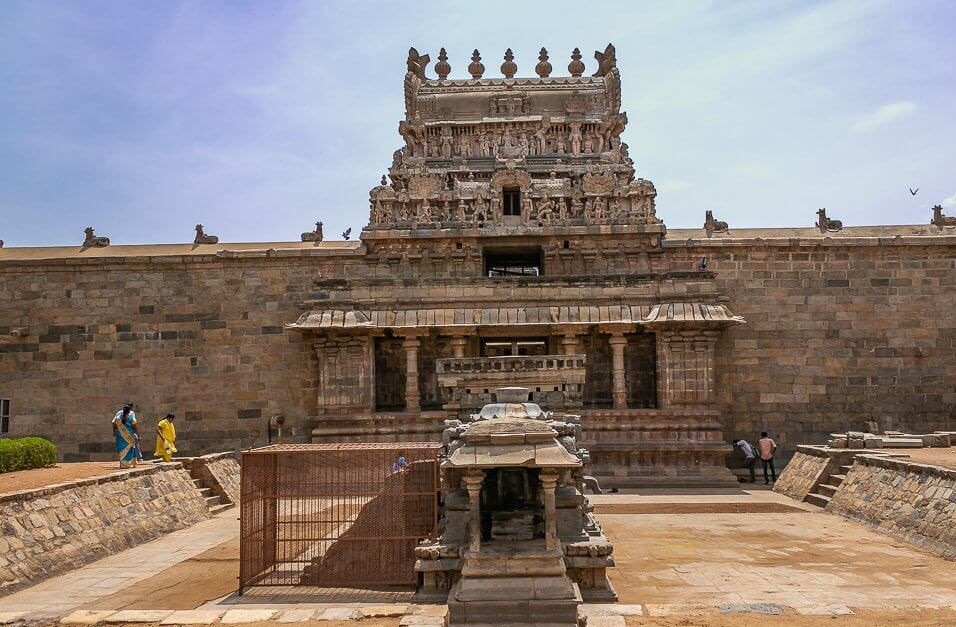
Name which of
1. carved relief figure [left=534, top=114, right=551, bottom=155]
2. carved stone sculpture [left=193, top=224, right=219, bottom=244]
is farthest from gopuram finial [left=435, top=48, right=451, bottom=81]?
carved stone sculpture [left=193, top=224, right=219, bottom=244]

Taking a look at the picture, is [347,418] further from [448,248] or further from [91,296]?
[91,296]

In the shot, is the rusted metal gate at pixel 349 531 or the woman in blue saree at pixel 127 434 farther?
the woman in blue saree at pixel 127 434

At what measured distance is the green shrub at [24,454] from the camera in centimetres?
1546

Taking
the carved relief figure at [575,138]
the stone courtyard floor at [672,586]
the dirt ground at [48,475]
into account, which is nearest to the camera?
the stone courtyard floor at [672,586]

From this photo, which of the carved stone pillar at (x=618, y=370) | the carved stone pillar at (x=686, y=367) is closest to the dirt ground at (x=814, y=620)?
the carved stone pillar at (x=686, y=367)

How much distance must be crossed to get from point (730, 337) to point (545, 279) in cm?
599

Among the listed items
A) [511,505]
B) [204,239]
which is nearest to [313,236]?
[204,239]

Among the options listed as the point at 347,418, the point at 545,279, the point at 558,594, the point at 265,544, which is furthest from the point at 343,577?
the point at 545,279

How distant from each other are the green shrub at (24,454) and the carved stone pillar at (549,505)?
1217 centimetres

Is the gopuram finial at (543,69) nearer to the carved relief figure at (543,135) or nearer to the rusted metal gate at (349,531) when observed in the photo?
the carved relief figure at (543,135)

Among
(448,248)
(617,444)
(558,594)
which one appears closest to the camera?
(558,594)

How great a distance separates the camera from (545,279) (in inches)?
829

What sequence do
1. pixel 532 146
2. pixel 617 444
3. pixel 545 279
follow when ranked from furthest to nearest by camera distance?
pixel 532 146, pixel 545 279, pixel 617 444

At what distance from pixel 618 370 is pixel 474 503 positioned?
1270cm
